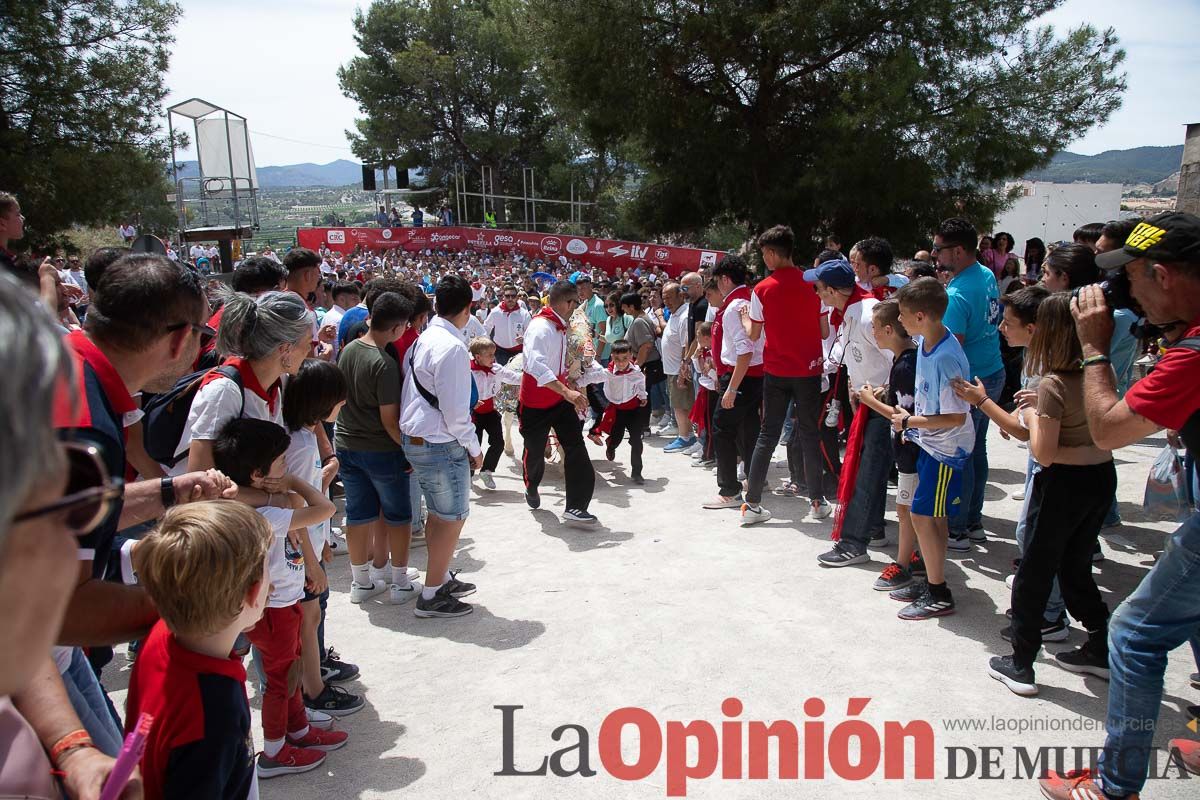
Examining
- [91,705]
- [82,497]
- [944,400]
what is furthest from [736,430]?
[82,497]

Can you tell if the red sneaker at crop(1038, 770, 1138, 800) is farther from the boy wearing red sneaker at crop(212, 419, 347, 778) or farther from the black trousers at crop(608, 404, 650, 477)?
the black trousers at crop(608, 404, 650, 477)

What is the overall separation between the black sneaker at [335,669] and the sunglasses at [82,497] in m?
3.03

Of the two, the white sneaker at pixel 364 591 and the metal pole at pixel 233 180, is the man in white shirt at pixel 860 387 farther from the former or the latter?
the metal pole at pixel 233 180

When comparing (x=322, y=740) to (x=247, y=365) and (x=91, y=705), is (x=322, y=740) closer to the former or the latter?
(x=91, y=705)

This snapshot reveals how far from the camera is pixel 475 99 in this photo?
40.0 m

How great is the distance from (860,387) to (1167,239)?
2814 millimetres

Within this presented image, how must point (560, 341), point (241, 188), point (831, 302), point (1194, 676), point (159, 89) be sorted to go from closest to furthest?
point (1194, 676)
point (831, 302)
point (560, 341)
point (241, 188)
point (159, 89)

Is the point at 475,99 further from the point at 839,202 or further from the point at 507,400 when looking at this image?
the point at 507,400

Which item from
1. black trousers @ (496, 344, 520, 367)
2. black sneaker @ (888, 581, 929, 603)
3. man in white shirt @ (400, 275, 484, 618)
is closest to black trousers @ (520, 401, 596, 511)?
man in white shirt @ (400, 275, 484, 618)

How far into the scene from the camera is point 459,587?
4793 millimetres

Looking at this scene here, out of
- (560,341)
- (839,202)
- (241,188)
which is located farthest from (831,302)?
(241,188)

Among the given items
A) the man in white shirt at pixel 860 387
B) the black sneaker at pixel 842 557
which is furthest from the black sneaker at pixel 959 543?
the black sneaker at pixel 842 557

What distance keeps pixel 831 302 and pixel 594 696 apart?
10.6 feet

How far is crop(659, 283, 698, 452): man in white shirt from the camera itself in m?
8.36
